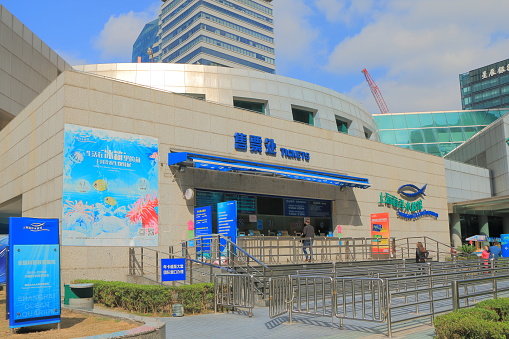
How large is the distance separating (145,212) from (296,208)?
851 cm

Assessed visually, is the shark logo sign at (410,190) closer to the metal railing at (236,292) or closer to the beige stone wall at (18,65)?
the metal railing at (236,292)

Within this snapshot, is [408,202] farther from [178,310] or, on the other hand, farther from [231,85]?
[178,310]

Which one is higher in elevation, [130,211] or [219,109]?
[219,109]

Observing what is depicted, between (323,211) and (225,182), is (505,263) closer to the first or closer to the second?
(323,211)

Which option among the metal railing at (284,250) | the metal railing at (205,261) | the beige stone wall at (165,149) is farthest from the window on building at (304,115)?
the metal railing at (205,261)

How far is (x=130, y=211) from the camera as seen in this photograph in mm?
18438

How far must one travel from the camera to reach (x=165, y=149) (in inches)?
792

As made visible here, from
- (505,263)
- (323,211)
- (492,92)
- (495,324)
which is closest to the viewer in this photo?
(495,324)

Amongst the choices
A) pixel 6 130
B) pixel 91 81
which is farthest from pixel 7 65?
pixel 91 81

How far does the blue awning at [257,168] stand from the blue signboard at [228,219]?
85.1 inches

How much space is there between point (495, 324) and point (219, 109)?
15.9 metres

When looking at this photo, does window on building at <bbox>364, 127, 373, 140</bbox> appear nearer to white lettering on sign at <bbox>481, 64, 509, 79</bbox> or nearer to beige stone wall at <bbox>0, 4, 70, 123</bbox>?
beige stone wall at <bbox>0, 4, 70, 123</bbox>

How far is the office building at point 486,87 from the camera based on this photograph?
458 ft

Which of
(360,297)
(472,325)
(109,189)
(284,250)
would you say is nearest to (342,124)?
(284,250)
